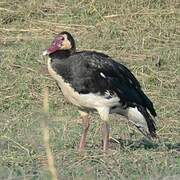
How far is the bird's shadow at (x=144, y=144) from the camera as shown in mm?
8108

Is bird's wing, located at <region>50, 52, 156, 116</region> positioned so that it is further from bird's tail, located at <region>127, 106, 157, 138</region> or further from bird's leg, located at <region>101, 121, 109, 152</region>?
bird's leg, located at <region>101, 121, 109, 152</region>

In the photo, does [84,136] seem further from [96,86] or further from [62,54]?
[62,54]

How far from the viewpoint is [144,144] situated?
8.50 m

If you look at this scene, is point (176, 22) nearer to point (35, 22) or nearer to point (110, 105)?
point (35, 22)

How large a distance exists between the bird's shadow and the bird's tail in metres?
0.11

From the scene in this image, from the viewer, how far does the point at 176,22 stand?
13.8 meters

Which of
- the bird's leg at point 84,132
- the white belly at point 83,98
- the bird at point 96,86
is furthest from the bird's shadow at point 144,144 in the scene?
the white belly at point 83,98

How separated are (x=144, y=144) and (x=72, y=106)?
7.17 ft

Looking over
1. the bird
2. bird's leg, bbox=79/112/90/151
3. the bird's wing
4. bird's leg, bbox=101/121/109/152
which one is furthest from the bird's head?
bird's leg, bbox=101/121/109/152

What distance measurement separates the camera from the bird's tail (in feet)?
27.3

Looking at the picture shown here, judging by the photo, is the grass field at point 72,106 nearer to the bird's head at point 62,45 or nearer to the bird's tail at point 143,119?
the bird's tail at point 143,119

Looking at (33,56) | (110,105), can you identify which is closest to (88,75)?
(110,105)

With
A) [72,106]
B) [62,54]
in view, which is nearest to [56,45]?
[62,54]

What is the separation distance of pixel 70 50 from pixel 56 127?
1235mm
